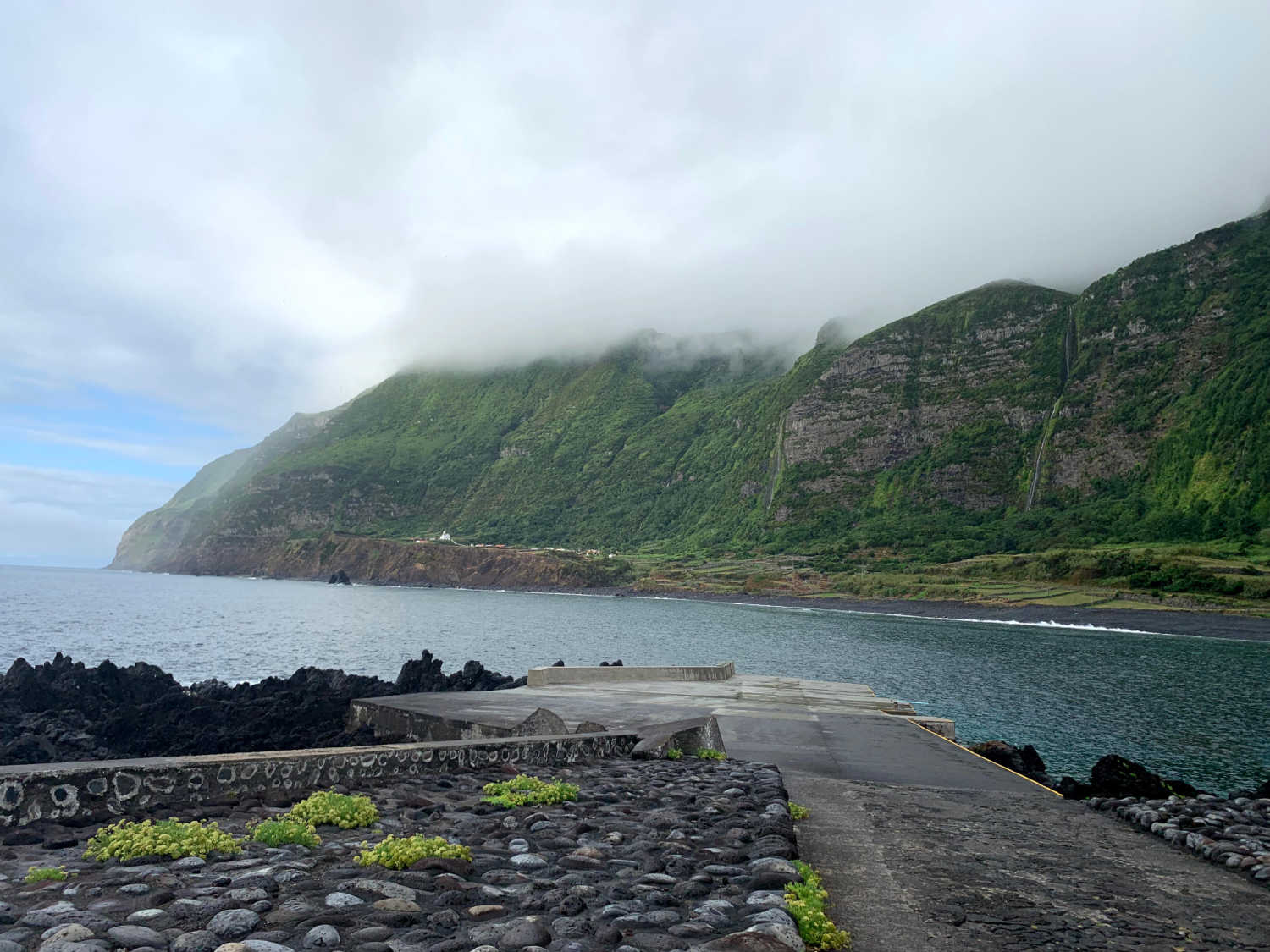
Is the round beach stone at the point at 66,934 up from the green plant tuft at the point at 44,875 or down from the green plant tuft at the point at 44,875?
up

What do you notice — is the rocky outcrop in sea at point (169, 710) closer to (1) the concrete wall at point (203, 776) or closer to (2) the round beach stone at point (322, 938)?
(1) the concrete wall at point (203, 776)

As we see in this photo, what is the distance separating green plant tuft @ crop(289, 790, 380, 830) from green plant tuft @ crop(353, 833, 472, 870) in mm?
1189

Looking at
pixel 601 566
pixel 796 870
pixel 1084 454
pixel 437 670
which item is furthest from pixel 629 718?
pixel 1084 454

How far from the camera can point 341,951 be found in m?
4.80

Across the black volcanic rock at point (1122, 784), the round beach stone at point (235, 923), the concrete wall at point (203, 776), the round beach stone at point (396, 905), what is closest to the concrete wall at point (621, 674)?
the black volcanic rock at point (1122, 784)

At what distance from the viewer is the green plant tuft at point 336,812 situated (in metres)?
8.06

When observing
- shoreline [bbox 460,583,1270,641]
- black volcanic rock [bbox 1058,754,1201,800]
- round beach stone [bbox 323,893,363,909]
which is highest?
round beach stone [bbox 323,893,363,909]

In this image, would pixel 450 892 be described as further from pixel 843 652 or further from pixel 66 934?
pixel 843 652

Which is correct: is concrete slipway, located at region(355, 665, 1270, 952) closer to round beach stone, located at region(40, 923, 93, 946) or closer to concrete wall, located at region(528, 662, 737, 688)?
round beach stone, located at region(40, 923, 93, 946)

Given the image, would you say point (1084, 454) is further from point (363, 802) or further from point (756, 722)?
point (363, 802)

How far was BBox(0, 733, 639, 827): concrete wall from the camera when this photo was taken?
7.65 metres

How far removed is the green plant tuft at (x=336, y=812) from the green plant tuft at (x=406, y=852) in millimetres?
1189

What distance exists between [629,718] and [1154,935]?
45.7 ft

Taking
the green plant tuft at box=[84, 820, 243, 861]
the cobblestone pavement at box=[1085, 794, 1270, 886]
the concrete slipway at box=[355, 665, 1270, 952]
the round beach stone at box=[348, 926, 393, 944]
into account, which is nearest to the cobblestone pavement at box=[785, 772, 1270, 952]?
the concrete slipway at box=[355, 665, 1270, 952]
